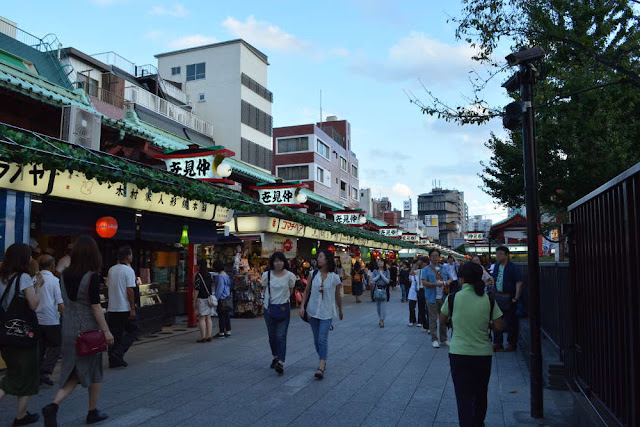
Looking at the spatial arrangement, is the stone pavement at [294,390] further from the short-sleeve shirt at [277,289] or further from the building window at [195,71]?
the building window at [195,71]

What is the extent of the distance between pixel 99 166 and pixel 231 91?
2478cm

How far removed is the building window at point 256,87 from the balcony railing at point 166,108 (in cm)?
383

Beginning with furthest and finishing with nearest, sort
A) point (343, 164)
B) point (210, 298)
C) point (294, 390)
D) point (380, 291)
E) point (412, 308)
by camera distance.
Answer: point (343, 164), point (380, 291), point (412, 308), point (210, 298), point (294, 390)

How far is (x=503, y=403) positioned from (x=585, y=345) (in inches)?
73.9

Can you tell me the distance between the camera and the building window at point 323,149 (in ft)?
154

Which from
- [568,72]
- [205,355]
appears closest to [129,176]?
[205,355]

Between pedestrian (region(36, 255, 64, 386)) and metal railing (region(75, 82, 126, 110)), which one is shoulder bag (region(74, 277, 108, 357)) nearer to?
pedestrian (region(36, 255, 64, 386))

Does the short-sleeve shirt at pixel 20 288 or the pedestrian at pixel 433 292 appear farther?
the pedestrian at pixel 433 292

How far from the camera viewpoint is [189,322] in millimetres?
14195

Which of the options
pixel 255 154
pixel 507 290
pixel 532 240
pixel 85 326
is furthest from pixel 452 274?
pixel 255 154

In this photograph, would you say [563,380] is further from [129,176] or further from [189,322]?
[189,322]

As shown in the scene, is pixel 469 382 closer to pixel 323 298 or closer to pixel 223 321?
A: pixel 323 298

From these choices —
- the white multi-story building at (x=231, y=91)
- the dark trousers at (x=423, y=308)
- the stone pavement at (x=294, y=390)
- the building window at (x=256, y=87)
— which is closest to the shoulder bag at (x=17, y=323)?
the stone pavement at (x=294, y=390)

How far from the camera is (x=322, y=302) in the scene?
770cm
